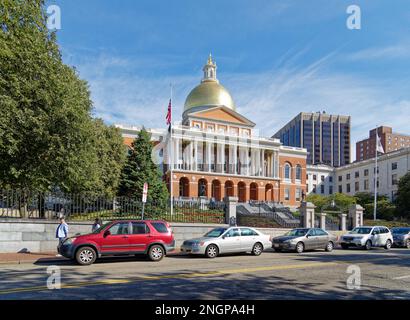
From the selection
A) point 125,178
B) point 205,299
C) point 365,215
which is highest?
point 125,178

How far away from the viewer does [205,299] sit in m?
7.87

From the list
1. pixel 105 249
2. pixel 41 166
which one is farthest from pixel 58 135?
pixel 105 249

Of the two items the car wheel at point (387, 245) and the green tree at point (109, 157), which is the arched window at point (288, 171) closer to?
the green tree at point (109, 157)

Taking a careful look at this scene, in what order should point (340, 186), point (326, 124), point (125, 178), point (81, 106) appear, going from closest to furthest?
point (81, 106) → point (125, 178) → point (340, 186) → point (326, 124)

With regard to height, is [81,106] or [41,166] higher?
[81,106]

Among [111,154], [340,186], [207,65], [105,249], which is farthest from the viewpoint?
[340,186]

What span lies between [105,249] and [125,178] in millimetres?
25335

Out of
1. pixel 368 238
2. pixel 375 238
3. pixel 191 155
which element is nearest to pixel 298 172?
pixel 191 155

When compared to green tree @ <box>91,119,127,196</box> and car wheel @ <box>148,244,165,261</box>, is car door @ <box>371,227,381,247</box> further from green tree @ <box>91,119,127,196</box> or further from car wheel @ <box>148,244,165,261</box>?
green tree @ <box>91,119,127,196</box>

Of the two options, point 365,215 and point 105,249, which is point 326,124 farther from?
point 105,249

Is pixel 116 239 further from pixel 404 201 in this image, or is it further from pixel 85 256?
pixel 404 201

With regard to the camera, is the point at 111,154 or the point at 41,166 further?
the point at 111,154

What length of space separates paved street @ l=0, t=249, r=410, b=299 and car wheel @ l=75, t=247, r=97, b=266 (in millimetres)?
425

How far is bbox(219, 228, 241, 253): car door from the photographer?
1747 centimetres
